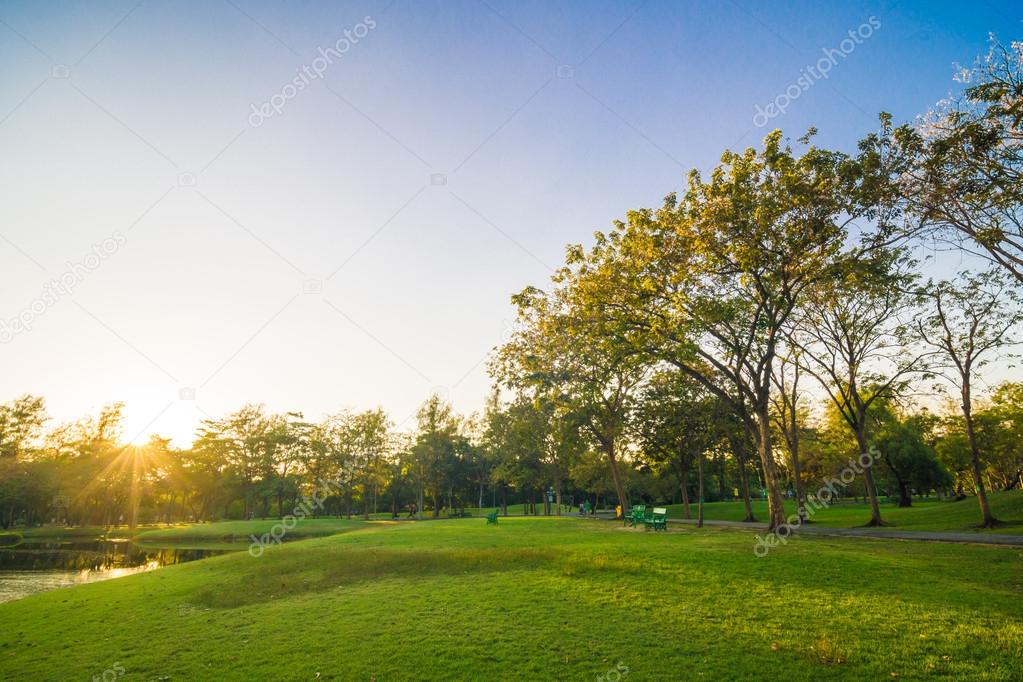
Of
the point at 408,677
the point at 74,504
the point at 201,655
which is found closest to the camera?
the point at 408,677

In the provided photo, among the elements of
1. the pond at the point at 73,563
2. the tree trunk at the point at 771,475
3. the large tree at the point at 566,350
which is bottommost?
the pond at the point at 73,563

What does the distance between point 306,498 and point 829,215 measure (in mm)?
82700

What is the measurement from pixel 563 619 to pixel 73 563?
37770 millimetres

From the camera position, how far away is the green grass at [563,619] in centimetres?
864

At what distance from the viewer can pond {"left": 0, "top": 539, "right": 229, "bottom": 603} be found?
23.9 meters

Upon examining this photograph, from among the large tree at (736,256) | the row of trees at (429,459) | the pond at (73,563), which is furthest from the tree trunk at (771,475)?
the pond at (73,563)

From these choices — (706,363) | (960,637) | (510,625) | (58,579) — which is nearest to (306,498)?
(58,579)

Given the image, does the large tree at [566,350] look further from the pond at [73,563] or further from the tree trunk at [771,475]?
the pond at [73,563]

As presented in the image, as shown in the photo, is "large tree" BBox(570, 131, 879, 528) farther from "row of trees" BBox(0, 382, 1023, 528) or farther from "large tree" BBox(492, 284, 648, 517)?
"row of trees" BBox(0, 382, 1023, 528)

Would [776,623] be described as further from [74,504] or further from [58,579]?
[74,504]

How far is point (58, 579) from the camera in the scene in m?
25.4

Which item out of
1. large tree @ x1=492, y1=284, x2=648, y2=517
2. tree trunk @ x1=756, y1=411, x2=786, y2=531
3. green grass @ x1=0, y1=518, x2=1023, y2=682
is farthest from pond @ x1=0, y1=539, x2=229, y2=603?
tree trunk @ x1=756, y1=411, x2=786, y2=531

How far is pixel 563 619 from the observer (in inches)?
436

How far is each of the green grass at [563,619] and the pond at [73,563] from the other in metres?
7.52
